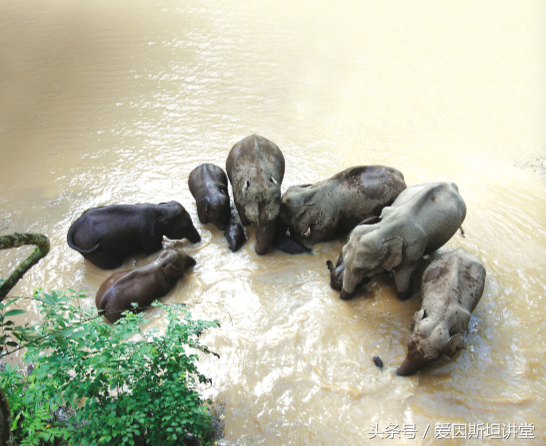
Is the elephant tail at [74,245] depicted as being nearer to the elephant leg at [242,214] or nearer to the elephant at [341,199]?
the elephant leg at [242,214]

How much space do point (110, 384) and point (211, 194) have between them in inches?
148

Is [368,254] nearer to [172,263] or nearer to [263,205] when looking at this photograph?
[263,205]

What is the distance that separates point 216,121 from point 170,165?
1812mm

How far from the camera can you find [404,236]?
206 inches

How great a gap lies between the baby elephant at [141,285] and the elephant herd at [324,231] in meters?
0.01

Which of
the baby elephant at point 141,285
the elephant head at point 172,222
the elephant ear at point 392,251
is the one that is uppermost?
the elephant ear at point 392,251

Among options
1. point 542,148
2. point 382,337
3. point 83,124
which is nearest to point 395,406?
point 382,337

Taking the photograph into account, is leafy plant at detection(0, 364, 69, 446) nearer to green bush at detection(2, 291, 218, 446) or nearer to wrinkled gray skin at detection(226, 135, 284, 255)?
green bush at detection(2, 291, 218, 446)

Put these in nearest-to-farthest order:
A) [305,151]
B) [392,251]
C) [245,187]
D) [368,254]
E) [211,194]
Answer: [368,254]
[392,251]
[245,187]
[211,194]
[305,151]

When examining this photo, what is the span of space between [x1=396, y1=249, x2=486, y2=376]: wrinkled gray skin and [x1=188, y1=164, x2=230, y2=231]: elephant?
3.21 meters

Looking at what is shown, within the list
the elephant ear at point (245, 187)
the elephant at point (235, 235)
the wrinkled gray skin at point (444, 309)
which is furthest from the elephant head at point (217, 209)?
the wrinkled gray skin at point (444, 309)

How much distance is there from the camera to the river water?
4.47 m

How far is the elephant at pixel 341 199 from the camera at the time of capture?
20.5ft

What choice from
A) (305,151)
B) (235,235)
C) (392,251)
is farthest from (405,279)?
(305,151)
